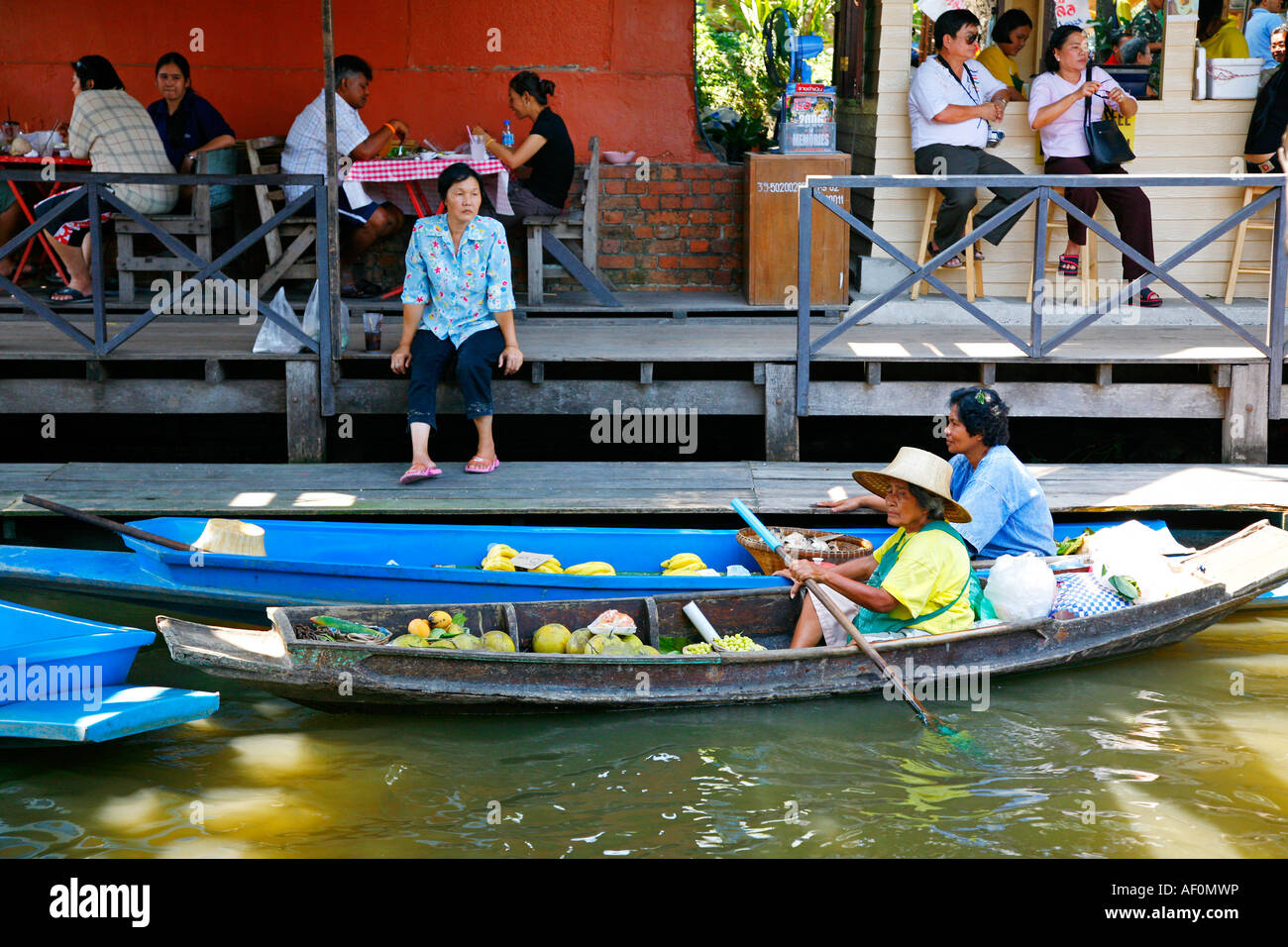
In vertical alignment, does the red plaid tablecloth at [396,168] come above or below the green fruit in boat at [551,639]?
above

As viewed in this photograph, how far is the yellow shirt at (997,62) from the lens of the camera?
349 inches

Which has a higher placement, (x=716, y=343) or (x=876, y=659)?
(x=716, y=343)

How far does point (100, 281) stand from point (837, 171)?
180 inches

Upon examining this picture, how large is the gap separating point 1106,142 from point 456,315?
436cm

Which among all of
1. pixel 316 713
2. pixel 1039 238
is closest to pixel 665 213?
pixel 1039 238

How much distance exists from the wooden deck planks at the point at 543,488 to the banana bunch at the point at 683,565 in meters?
0.49

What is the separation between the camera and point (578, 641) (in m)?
5.35

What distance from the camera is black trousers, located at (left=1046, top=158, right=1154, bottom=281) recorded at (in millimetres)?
8570

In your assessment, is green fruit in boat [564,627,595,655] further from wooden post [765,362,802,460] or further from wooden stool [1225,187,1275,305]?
wooden stool [1225,187,1275,305]

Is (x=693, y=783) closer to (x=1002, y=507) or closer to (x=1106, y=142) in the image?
(x=1002, y=507)

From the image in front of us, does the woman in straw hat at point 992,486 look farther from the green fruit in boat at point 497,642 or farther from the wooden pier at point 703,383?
the green fruit in boat at point 497,642

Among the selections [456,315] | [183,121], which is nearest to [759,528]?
[456,315]

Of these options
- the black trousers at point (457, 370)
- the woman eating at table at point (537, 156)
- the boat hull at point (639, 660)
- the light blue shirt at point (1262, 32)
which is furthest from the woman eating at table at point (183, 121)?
the light blue shirt at point (1262, 32)

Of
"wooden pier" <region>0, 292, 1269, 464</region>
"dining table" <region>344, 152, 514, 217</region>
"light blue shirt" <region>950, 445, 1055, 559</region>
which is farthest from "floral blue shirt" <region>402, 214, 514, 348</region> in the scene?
"light blue shirt" <region>950, 445, 1055, 559</region>
